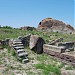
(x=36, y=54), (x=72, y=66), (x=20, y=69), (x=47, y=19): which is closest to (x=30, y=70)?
(x=20, y=69)

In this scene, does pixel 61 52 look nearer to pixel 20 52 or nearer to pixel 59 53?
pixel 59 53

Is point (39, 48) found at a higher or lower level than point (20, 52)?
higher

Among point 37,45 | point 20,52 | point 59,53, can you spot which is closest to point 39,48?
point 37,45

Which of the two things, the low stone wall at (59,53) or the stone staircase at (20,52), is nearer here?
the low stone wall at (59,53)

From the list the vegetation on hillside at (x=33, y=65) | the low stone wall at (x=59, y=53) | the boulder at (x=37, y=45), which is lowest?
the vegetation on hillside at (x=33, y=65)

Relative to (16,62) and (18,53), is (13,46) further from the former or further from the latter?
(16,62)

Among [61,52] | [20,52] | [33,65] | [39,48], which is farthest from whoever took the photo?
[39,48]

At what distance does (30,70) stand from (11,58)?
2.47 metres

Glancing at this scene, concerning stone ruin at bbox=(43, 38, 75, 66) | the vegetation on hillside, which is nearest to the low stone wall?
stone ruin at bbox=(43, 38, 75, 66)

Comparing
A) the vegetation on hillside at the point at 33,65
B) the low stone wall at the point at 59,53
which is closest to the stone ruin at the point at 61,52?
the low stone wall at the point at 59,53

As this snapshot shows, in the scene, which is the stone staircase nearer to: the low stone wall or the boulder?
the boulder

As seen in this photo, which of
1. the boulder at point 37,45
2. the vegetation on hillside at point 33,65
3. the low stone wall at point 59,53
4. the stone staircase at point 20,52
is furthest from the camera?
the boulder at point 37,45

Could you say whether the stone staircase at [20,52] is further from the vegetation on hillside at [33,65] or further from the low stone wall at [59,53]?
the low stone wall at [59,53]

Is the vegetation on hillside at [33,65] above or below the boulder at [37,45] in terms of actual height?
below
